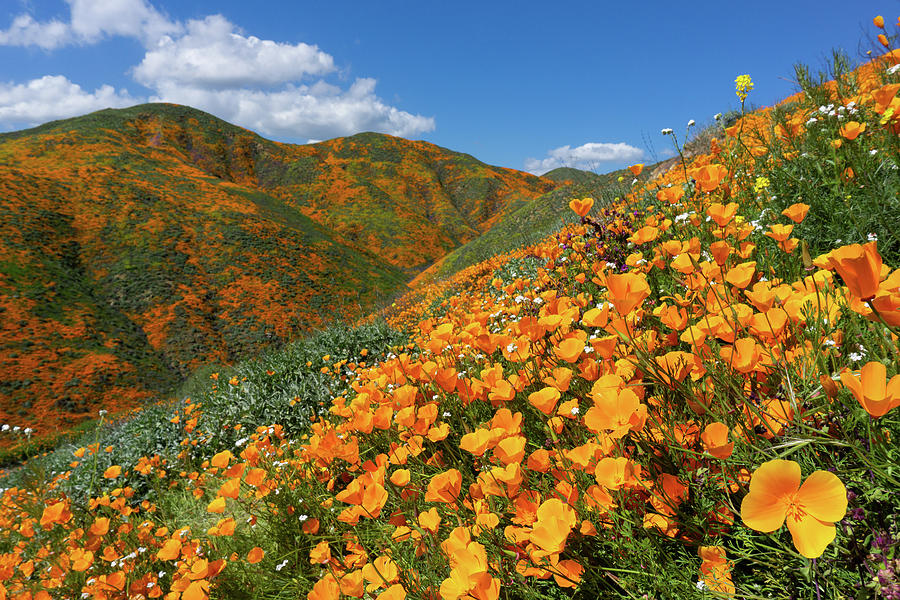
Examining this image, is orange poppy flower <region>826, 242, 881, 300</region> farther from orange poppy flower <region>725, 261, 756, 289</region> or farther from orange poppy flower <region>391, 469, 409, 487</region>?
orange poppy flower <region>391, 469, 409, 487</region>

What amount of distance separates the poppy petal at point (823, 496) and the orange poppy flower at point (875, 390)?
117mm

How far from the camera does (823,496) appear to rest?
2.06 feet

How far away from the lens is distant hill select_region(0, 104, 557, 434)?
15.8 meters

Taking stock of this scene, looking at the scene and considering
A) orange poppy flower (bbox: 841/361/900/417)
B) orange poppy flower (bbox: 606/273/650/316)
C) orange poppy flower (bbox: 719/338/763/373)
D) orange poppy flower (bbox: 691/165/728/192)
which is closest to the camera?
orange poppy flower (bbox: 841/361/900/417)

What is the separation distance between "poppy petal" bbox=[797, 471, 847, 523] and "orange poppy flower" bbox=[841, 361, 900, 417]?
0.12 metres

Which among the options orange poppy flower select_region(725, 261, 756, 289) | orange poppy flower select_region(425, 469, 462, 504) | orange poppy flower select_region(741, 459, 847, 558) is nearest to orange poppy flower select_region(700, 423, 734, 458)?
orange poppy flower select_region(741, 459, 847, 558)

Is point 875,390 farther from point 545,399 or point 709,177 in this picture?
point 709,177

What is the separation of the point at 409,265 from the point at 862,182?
3670 cm

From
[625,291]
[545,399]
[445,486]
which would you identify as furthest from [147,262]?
[625,291]

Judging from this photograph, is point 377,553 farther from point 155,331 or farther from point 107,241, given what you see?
point 107,241

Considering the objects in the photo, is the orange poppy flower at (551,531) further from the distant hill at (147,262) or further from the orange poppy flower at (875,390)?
the distant hill at (147,262)

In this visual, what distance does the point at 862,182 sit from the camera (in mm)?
2018

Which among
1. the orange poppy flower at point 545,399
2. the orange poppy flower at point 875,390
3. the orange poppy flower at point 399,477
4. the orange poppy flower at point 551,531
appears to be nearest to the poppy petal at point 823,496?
the orange poppy flower at point 875,390

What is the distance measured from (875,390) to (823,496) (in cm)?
18
